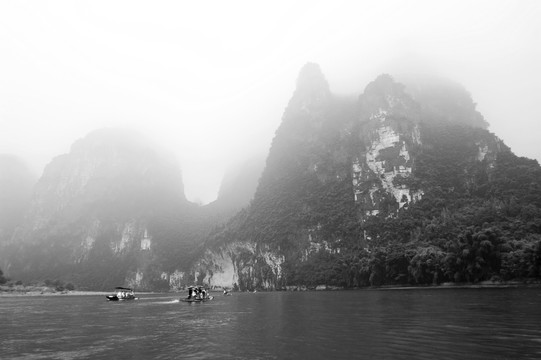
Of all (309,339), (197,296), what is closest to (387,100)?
(197,296)

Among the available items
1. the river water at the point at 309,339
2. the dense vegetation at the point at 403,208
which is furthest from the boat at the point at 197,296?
the dense vegetation at the point at 403,208

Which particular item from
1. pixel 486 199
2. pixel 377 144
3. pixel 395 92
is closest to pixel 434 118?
pixel 395 92

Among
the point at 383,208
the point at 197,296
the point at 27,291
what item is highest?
the point at 383,208

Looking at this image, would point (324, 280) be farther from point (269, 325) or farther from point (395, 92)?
point (269, 325)

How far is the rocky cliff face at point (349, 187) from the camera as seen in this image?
12675cm

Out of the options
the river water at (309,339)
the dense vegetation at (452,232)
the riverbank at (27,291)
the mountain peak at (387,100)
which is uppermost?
the mountain peak at (387,100)

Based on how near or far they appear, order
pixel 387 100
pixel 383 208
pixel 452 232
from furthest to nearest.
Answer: pixel 387 100 → pixel 383 208 → pixel 452 232

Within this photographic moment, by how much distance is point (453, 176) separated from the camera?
129875mm

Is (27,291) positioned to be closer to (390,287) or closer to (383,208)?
(390,287)

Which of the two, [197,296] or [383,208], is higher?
[383,208]

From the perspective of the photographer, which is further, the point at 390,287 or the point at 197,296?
the point at 390,287

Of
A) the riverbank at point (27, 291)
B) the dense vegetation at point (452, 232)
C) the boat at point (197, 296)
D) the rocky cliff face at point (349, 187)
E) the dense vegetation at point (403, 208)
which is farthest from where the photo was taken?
the riverbank at point (27, 291)

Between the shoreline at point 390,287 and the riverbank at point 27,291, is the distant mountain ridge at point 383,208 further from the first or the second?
the riverbank at point 27,291

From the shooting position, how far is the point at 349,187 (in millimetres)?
145000
